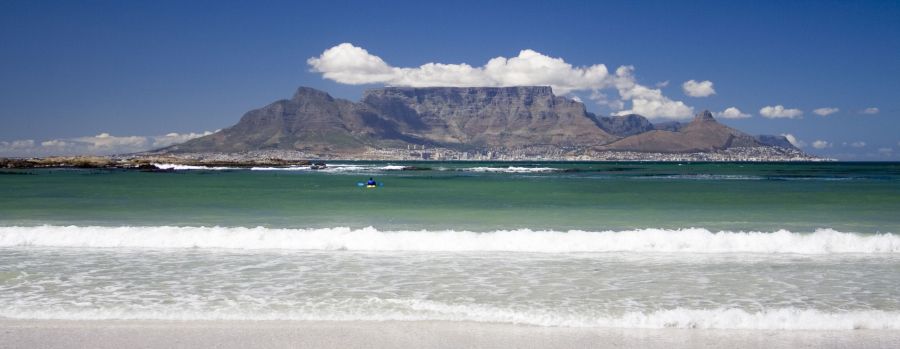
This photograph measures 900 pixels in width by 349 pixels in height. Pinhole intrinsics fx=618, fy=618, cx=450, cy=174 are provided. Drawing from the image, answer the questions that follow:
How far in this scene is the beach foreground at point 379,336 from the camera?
301 inches

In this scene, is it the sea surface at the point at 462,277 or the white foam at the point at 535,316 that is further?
the sea surface at the point at 462,277

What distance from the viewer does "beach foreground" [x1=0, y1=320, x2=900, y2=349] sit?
7.63m

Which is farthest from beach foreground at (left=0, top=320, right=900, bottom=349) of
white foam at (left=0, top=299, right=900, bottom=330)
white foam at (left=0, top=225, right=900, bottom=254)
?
white foam at (left=0, top=225, right=900, bottom=254)

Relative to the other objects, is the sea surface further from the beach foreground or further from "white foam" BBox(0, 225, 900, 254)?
the beach foreground

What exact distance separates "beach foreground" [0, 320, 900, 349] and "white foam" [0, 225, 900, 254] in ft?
23.0

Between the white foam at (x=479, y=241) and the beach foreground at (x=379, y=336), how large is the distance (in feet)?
23.0

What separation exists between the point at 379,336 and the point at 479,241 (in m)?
8.09

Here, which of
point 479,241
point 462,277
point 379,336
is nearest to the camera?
point 379,336

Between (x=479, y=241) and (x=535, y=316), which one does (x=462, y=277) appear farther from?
(x=479, y=241)

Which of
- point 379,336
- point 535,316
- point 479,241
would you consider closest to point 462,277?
point 535,316

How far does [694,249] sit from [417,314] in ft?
29.8

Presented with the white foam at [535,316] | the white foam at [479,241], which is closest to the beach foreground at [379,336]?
the white foam at [535,316]

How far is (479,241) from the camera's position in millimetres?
15930

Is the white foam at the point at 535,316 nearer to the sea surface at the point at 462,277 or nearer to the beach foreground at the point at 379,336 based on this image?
the sea surface at the point at 462,277
